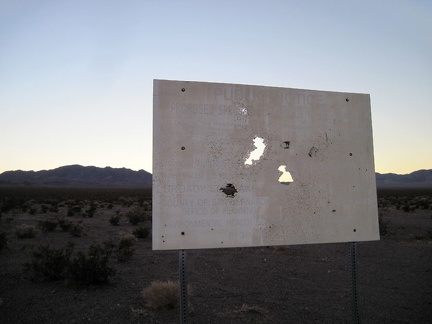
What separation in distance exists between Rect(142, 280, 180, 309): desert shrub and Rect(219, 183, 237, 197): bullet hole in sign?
3428 millimetres

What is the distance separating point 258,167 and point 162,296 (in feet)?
12.1

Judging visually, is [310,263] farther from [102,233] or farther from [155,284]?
[102,233]

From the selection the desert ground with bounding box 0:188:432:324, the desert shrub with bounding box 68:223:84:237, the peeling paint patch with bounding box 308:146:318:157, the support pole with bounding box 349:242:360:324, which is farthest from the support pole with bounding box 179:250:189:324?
→ the desert shrub with bounding box 68:223:84:237

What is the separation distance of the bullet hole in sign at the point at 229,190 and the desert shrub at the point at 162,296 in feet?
11.2

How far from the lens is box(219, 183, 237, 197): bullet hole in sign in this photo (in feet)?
12.8

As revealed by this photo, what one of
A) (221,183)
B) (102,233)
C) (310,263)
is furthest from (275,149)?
(102,233)

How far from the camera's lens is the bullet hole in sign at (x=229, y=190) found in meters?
3.91

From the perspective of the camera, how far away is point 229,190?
3936 mm

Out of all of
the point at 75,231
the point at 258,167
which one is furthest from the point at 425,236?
the point at 75,231

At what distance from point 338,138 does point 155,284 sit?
4433mm

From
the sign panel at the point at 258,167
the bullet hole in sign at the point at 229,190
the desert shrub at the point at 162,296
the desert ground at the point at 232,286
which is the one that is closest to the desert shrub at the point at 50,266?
the desert ground at the point at 232,286

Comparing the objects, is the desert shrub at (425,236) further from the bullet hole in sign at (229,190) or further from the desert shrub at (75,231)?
the desert shrub at (75,231)

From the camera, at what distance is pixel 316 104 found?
14.6 feet

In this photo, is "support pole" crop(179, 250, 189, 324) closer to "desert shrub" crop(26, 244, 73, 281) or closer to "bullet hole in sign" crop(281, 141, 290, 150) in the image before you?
"bullet hole in sign" crop(281, 141, 290, 150)
